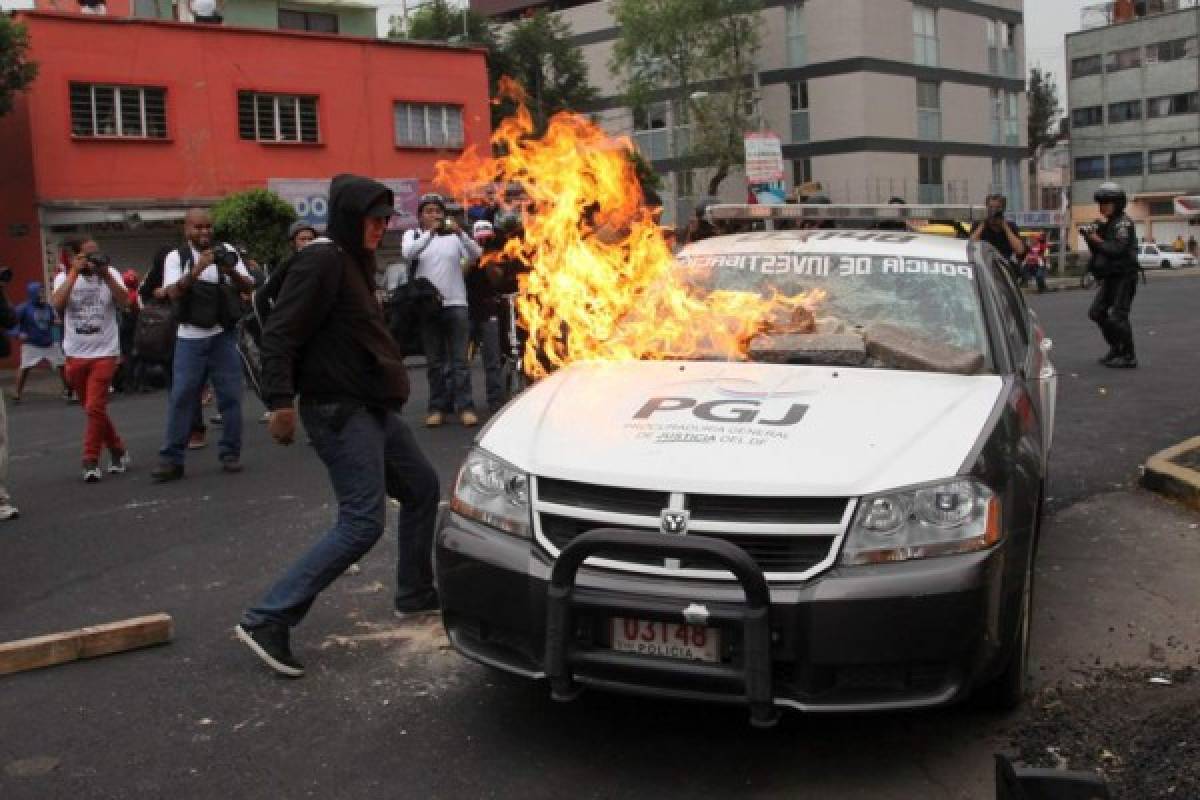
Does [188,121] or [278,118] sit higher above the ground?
[278,118]

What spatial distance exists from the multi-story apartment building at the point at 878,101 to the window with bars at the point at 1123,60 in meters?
21.4

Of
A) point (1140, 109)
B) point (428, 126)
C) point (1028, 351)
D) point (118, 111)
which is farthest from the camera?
point (1140, 109)

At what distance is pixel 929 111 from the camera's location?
50.0 meters

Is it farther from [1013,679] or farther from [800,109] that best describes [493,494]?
[800,109]

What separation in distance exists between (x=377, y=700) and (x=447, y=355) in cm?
618

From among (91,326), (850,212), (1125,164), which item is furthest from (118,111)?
(1125,164)

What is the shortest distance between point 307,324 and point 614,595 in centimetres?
180

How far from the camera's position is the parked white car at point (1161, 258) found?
55875 millimetres

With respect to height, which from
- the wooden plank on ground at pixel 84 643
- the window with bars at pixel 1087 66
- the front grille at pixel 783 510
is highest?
the window with bars at pixel 1087 66

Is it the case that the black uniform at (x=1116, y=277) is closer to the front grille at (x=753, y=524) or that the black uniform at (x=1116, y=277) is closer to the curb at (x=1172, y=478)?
the curb at (x=1172, y=478)

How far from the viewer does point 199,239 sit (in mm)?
8656

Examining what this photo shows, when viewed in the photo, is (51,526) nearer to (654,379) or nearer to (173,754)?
(173,754)

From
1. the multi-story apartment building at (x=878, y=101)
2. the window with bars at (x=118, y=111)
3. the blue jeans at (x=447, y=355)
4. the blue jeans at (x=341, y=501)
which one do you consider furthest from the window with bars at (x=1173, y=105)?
the blue jeans at (x=341, y=501)

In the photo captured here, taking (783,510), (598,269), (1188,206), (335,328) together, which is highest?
(1188,206)
